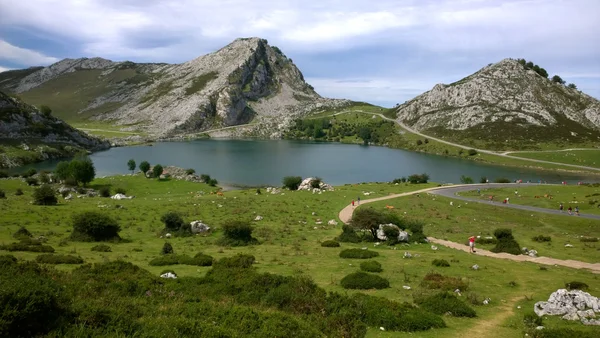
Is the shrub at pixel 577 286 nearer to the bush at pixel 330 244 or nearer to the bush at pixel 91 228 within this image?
the bush at pixel 330 244

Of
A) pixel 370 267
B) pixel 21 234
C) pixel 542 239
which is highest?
pixel 370 267

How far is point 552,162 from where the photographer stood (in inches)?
5984

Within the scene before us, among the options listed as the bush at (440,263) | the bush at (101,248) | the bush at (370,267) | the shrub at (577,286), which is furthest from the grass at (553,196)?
the bush at (101,248)

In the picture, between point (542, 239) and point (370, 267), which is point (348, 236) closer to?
point (370, 267)

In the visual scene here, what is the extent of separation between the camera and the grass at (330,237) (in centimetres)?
2214

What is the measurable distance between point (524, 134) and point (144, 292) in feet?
706

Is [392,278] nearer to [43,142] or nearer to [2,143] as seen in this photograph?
[2,143]

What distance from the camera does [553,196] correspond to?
69438 mm

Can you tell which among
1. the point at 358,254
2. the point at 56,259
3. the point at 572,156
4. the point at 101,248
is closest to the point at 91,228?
the point at 101,248

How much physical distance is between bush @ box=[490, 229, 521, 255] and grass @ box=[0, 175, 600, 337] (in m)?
2.62

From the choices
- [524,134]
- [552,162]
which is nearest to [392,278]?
[552,162]

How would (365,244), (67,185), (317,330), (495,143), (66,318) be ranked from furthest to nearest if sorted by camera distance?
(495,143), (67,185), (365,244), (317,330), (66,318)

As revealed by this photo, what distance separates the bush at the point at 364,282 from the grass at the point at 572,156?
16310cm

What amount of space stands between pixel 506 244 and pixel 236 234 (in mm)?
25687
